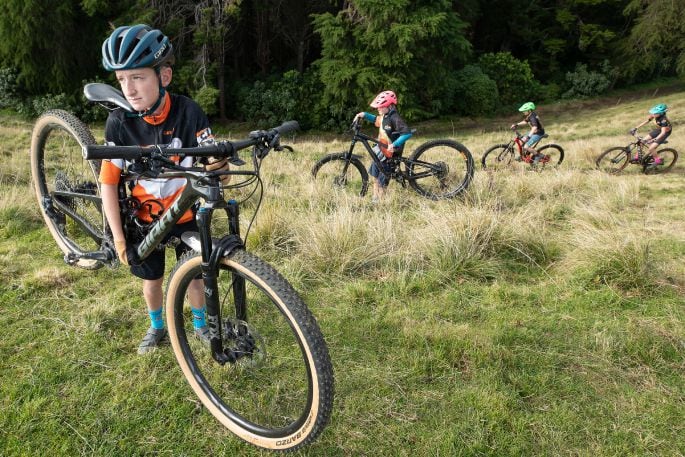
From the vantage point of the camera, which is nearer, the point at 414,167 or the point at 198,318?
the point at 198,318

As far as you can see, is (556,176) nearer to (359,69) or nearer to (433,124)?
(359,69)

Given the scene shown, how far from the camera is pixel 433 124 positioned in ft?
76.7

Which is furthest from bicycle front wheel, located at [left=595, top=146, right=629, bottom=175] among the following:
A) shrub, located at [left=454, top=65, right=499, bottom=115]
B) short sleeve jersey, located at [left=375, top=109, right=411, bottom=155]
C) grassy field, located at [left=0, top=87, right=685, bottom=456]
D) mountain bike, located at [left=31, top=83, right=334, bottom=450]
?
shrub, located at [left=454, top=65, right=499, bottom=115]

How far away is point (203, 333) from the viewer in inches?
101

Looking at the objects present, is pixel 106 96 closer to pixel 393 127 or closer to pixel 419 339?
pixel 419 339

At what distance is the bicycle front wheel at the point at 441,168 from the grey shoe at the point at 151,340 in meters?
4.79

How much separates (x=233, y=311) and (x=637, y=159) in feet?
35.7

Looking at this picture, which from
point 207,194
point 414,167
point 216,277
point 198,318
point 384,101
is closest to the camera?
point 207,194

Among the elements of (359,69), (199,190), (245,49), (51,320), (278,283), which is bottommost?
(51,320)

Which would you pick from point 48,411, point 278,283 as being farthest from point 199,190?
point 48,411

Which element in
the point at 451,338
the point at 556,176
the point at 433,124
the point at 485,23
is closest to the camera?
the point at 451,338

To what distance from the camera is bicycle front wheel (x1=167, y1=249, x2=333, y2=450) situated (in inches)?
75.6

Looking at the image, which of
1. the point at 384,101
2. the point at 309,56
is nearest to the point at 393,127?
the point at 384,101

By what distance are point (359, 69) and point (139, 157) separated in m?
19.7
